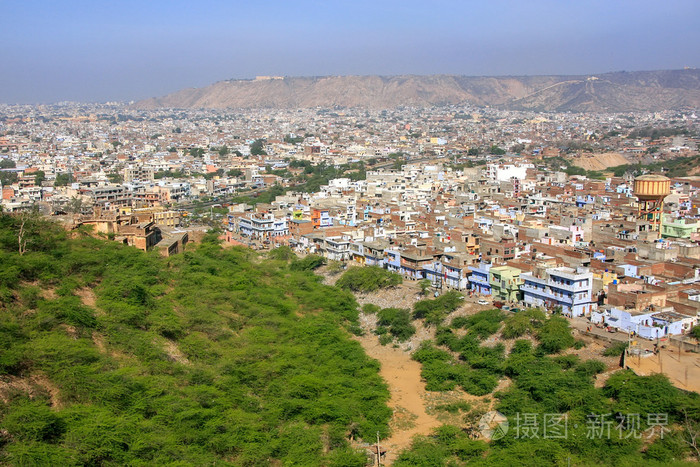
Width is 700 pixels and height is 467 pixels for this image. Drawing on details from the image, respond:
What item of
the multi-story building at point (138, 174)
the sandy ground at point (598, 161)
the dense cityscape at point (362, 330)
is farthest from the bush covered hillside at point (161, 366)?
the sandy ground at point (598, 161)

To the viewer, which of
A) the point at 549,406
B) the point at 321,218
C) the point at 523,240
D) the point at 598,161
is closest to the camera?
the point at 549,406

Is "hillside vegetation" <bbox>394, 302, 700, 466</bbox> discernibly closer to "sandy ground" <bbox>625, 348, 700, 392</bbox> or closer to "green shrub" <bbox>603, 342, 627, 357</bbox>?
"green shrub" <bbox>603, 342, 627, 357</bbox>

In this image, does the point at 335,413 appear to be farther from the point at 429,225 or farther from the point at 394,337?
the point at 429,225

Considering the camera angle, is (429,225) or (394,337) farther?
(429,225)

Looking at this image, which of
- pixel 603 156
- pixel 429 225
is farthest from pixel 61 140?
pixel 429 225

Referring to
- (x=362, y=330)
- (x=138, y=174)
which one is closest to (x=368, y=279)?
(x=362, y=330)

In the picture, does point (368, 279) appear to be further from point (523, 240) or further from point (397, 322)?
point (523, 240)

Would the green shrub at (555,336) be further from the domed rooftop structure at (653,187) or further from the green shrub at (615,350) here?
the domed rooftop structure at (653,187)
